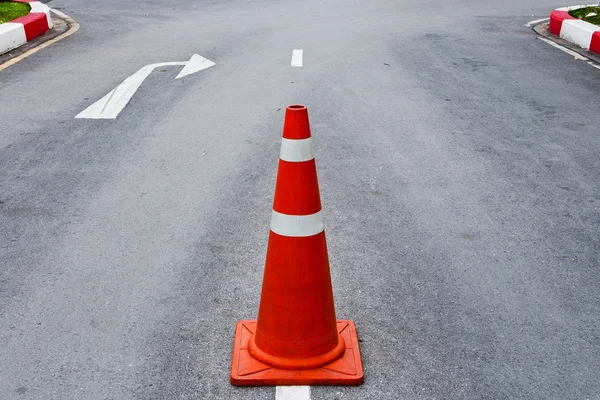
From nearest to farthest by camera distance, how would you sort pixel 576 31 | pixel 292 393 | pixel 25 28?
pixel 292 393, pixel 25 28, pixel 576 31

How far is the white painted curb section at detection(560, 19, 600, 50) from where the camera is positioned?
1132cm

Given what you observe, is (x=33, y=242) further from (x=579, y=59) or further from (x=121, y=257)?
(x=579, y=59)

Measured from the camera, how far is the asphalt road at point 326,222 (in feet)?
10.6

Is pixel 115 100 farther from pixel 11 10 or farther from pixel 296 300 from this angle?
pixel 11 10

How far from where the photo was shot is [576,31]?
11812 mm

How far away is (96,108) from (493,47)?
694cm

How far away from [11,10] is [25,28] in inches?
83.9

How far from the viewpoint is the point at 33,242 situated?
443 centimetres

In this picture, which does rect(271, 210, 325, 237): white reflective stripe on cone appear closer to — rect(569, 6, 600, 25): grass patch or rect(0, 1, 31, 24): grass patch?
rect(0, 1, 31, 24): grass patch

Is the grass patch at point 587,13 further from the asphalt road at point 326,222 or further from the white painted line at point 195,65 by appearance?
the white painted line at point 195,65

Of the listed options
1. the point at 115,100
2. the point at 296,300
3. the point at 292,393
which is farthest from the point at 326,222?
the point at 115,100

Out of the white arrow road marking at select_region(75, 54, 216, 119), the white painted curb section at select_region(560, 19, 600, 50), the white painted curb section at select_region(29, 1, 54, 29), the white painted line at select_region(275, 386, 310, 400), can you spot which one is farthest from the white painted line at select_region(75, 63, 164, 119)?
the white painted curb section at select_region(560, 19, 600, 50)

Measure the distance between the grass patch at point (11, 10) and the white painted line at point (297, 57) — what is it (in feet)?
16.7

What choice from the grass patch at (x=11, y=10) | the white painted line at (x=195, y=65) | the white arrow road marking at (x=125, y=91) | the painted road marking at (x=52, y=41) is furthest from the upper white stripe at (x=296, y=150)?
the grass patch at (x=11, y=10)
